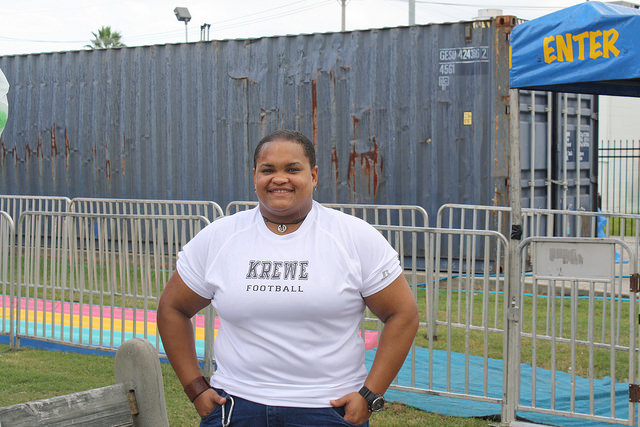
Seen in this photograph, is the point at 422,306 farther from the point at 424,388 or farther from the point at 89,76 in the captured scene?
the point at 89,76

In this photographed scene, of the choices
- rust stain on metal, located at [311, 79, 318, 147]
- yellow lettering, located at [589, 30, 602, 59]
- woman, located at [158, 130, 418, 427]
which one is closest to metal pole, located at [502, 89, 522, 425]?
yellow lettering, located at [589, 30, 602, 59]

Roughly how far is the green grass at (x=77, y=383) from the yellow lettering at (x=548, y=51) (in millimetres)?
2333

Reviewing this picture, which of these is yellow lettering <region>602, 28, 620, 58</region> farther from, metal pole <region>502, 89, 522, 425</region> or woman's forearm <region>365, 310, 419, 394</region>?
woman's forearm <region>365, 310, 419, 394</region>

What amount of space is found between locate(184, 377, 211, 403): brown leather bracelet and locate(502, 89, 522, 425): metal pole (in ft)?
9.73

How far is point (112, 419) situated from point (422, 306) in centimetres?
686

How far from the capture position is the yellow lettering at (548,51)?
483 cm

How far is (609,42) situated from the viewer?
15.3ft

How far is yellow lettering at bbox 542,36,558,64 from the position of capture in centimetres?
483

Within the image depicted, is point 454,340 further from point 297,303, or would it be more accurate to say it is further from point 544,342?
point 297,303

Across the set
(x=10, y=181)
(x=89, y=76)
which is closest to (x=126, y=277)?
(x=89, y=76)

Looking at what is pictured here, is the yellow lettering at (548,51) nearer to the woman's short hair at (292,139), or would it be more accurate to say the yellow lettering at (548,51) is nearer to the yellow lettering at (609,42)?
the yellow lettering at (609,42)

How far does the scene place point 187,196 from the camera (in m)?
12.9

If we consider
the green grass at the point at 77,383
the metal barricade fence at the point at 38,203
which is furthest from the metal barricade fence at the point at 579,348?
the metal barricade fence at the point at 38,203

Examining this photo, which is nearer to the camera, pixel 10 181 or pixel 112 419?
pixel 112 419
